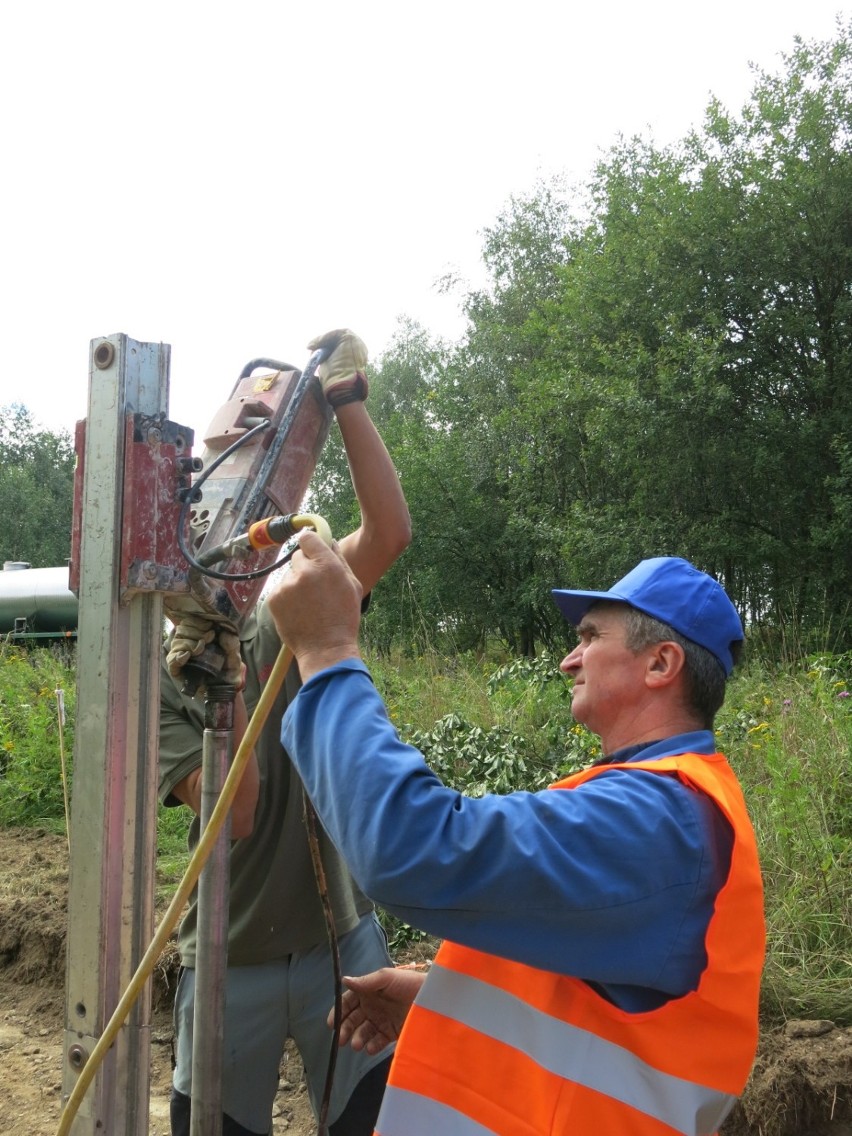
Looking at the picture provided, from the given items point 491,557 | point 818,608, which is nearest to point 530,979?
point 818,608

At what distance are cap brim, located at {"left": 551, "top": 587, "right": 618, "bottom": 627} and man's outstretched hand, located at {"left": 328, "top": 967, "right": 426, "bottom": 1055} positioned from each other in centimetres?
77

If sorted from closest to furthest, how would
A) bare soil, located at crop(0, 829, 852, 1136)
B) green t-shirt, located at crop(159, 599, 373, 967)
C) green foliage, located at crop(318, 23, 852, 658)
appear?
1. green t-shirt, located at crop(159, 599, 373, 967)
2. bare soil, located at crop(0, 829, 852, 1136)
3. green foliage, located at crop(318, 23, 852, 658)

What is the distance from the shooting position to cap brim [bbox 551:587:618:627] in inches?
66.8

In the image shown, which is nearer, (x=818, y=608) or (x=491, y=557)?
(x=818, y=608)

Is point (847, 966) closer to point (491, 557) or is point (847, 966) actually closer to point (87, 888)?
point (87, 888)

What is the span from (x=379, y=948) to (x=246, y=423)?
1.38m

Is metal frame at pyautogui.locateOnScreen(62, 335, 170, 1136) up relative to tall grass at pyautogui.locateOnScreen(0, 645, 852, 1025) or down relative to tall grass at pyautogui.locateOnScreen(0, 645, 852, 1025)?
up

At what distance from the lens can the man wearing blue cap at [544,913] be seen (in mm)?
1233

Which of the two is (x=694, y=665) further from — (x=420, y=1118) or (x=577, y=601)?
(x=420, y=1118)

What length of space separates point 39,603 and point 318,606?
16.4 m

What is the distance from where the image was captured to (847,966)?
11.8 feet

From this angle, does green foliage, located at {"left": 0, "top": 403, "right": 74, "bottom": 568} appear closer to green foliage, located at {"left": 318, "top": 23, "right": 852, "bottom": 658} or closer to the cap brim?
green foliage, located at {"left": 318, "top": 23, "right": 852, "bottom": 658}

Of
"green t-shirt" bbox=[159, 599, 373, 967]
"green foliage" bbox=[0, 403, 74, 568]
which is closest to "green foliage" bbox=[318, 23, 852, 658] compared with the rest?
"green t-shirt" bbox=[159, 599, 373, 967]

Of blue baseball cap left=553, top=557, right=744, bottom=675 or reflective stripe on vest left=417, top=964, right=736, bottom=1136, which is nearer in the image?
reflective stripe on vest left=417, top=964, right=736, bottom=1136
